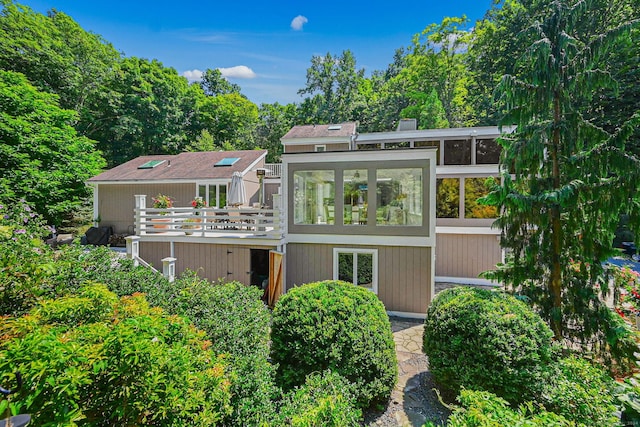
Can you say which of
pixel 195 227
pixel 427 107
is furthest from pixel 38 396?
pixel 427 107

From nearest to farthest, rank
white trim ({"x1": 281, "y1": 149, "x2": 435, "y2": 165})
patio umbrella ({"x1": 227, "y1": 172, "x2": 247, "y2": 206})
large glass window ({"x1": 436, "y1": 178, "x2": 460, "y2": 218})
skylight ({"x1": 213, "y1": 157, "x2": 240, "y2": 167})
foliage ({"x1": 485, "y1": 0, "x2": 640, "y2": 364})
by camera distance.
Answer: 1. foliage ({"x1": 485, "y1": 0, "x2": 640, "y2": 364})
2. white trim ({"x1": 281, "y1": 149, "x2": 435, "y2": 165})
3. patio umbrella ({"x1": 227, "y1": 172, "x2": 247, "y2": 206})
4. large glass window ({"x1": 436, "y1": 178, "x2": 460, "y2": 218})
5. skylight ({"x1": 213, "y1": 157, "x2": 240, "y2": 167})

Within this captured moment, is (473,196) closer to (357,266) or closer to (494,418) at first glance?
(357,266)

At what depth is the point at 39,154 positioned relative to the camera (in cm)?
1421

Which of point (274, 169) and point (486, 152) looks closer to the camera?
point (486, 152)

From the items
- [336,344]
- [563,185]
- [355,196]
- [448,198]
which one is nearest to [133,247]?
[355,196]

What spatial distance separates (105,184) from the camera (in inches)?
621

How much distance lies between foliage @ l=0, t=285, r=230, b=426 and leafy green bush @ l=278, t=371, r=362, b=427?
751 mm

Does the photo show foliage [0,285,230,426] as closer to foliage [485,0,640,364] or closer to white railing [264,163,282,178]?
foliage [485,0,640,364]

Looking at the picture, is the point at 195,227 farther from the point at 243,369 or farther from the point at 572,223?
the point at 572,223

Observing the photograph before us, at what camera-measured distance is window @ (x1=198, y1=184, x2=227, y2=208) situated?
48.9 feet

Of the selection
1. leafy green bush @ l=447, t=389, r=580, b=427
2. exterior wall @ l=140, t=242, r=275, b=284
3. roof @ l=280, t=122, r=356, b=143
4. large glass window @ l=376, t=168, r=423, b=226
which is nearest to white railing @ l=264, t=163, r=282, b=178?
roof @ l=280, t=122, r=356, b=143

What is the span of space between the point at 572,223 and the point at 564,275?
0.97 m

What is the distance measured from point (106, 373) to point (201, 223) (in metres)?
7.32

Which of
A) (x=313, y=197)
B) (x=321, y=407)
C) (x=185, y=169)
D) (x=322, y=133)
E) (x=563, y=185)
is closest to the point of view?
(x=321, y=407)
